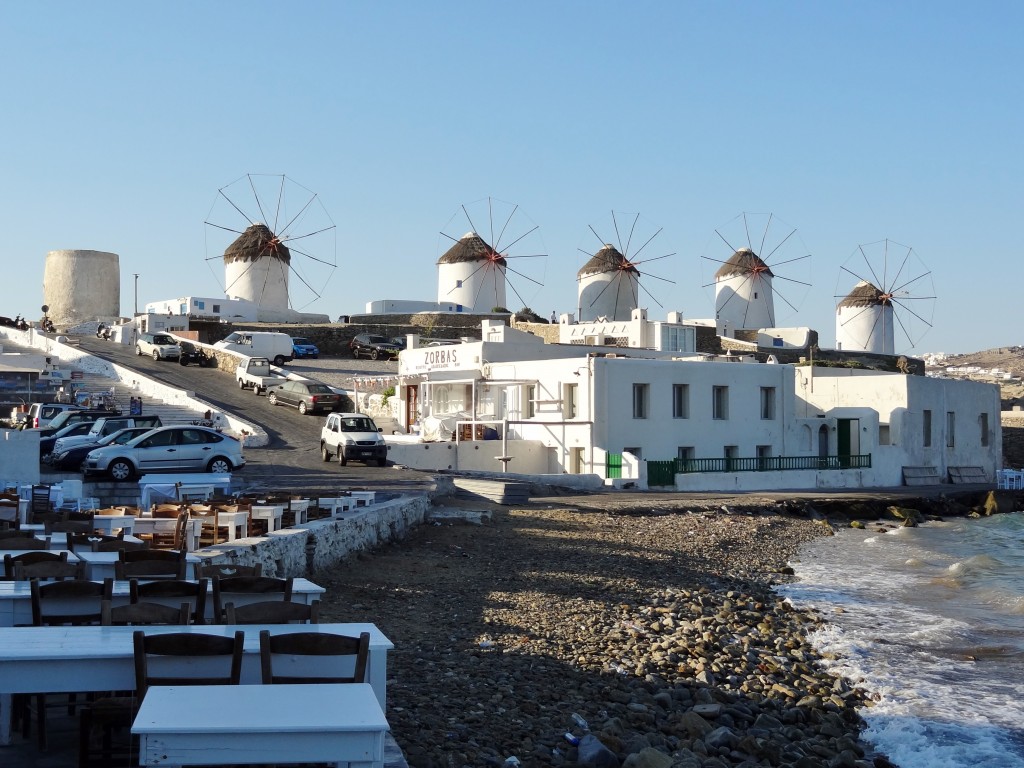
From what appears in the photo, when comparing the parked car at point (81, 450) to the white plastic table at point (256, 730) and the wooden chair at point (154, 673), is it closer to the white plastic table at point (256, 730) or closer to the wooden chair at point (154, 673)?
the wooden chair at point (154, 673)

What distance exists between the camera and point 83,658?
512cm

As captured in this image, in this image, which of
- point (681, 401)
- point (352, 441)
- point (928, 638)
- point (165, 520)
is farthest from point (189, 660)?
point (681, 401)

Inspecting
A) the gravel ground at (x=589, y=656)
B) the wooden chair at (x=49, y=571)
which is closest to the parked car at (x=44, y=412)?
the gravel ground at (x=589, y=656)

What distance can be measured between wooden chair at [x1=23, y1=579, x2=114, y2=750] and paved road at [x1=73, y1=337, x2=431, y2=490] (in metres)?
18.0

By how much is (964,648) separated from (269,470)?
753 inches

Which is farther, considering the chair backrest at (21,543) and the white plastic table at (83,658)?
the chair backrest at (21,543)

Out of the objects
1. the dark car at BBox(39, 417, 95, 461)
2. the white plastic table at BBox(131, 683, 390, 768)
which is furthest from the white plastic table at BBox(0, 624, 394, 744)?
the dark car at BBox(39, 417, 95, 461)

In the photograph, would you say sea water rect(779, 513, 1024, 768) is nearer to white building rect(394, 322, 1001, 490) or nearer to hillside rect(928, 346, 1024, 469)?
white building rect(394, 322, 1001, 490)

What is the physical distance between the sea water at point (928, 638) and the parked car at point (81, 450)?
1597 centimetres

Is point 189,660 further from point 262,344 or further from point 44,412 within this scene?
point 262,344

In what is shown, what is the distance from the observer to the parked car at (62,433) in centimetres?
2992

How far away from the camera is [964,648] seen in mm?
14750

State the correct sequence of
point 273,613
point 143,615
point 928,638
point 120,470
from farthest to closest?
point 120,470
point 928,638
point 273,613
point 143,615

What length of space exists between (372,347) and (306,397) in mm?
22040
